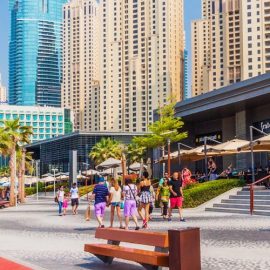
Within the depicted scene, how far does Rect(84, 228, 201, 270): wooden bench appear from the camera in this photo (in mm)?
8320

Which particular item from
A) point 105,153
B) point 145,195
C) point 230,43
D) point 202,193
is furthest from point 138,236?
point 230,43

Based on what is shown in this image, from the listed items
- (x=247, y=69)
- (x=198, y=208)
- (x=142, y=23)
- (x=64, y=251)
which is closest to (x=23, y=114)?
(x=142, y=23)

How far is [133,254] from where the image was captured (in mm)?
9234

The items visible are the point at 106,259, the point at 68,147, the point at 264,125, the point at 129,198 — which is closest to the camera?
the point at 106,259

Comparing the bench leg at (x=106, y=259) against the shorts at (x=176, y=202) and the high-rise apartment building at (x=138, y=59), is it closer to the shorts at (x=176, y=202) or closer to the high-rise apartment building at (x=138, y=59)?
the shorts at (x=176, y=202)

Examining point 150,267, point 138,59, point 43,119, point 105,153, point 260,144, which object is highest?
point 138,59

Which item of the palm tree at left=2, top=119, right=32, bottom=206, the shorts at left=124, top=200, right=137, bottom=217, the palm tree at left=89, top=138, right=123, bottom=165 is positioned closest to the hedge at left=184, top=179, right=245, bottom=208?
the shorts at left=124, top=200, right=137, bottom=217

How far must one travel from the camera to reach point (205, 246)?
12.4 meters

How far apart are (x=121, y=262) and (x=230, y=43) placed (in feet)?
468

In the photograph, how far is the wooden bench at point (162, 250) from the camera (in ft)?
27.3

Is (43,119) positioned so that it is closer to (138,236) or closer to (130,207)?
(130,207)

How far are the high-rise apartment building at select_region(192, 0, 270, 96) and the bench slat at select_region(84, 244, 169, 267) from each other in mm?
125718

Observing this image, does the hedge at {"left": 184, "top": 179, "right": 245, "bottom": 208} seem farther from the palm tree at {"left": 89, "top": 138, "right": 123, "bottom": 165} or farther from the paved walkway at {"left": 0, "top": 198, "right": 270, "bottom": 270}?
the palm tree at {"left": 89, "top": 138, "right": 123, "bottom": 165}

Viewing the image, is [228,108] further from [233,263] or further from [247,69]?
[247,69]
